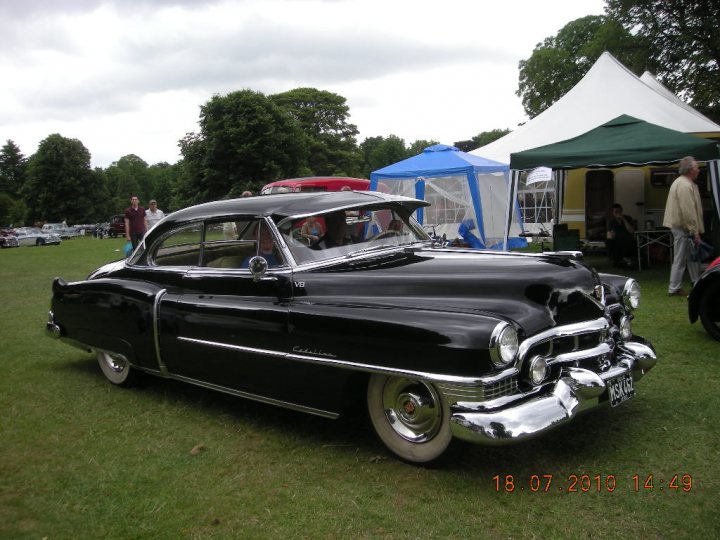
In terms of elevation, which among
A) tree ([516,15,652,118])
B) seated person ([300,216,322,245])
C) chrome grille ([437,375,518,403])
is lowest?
chrome grille ([437,375,518,403])

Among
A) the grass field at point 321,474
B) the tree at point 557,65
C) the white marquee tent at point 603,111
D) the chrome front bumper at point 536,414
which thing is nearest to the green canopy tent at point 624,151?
the white marquee tent at point 603,111

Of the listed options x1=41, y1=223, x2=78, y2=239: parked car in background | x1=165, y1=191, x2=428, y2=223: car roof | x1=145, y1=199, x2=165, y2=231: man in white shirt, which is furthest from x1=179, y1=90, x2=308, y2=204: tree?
x1=165, y1=191, x2=428, y2=223: car roof

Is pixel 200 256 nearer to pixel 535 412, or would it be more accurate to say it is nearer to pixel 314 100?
pixel 535 412

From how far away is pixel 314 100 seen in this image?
58.2 meters

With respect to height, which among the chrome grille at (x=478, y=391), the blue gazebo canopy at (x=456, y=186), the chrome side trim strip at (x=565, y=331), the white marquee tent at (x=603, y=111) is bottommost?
the chrome grille at (x=478, y=391)

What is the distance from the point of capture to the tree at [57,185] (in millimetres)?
60156

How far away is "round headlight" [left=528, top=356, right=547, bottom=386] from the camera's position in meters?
3.23

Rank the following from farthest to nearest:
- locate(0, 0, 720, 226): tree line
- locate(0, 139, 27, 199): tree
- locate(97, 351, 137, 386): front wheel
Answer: locate(0, 139, 27, 199): tree, locate(0, 0, 720, 226): tree line, locate(97, 351, 137, 386): front wheel

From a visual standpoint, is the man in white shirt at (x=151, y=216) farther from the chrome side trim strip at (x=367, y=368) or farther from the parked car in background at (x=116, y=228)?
the parked car in background at (x=116, y=228)

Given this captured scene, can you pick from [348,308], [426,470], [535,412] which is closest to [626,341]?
[535,412]

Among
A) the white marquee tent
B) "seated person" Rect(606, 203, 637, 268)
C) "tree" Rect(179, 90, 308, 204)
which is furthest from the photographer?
"tree" Rect(179, 90, 308, 204)

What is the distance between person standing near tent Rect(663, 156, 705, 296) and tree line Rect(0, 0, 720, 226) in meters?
21.0

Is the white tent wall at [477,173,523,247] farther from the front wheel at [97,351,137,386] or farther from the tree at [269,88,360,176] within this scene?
the tree at [269,88,360,176]

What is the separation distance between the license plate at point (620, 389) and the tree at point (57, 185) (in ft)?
213
